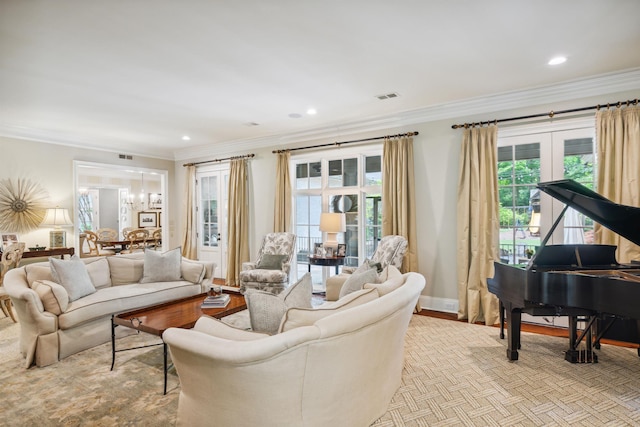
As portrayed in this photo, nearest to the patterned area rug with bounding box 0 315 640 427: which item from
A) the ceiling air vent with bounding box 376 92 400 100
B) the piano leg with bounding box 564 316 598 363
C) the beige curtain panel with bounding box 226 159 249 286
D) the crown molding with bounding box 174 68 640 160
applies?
the piano leg with bounding box 564 316 598 363

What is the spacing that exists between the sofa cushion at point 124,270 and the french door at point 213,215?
2488mm

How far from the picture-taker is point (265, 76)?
338 cm

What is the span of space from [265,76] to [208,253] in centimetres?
460

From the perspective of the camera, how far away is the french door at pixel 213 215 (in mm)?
6770

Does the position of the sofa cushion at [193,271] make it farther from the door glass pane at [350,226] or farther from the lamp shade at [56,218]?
the lamp shade at [56,218]

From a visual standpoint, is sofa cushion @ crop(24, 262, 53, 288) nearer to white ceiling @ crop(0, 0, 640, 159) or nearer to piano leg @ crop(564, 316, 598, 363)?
white ceiling @ crop(0, 0, 640, 159)

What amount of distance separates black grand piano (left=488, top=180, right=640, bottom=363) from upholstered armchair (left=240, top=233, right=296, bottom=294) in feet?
8.95

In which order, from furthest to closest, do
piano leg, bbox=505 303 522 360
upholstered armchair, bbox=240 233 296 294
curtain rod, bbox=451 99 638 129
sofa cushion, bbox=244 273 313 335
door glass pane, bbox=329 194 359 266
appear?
door glass pane, bbox=329 194 359 266 < upholstered armchair, bbox=240 233 296 294 < curtain rod, bbox=451 99 638 129 < piano leg, bbox=505 303 522 360 < sofa cushion, bbox=244 273 313 335

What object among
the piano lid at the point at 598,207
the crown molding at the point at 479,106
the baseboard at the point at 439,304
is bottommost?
the baseboard at the point at 439,304

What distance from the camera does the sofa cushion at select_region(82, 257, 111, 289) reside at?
387 centimetres

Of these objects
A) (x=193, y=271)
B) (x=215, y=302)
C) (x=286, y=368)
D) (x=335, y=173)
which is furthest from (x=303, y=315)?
(x=335, y=173)

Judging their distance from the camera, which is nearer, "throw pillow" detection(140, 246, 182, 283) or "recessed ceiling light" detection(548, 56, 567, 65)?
"recessed ceiling light" detection(548, 56, 567, 65)

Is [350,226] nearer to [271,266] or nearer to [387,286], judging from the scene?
[271,266]

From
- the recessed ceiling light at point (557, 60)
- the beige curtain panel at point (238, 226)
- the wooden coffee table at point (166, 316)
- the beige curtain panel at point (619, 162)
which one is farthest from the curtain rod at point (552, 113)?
the beige curtain panel at point (238, 226)
